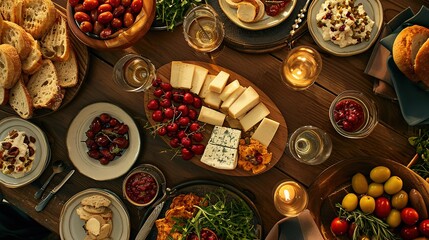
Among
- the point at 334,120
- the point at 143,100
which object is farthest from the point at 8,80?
the point at 334,120

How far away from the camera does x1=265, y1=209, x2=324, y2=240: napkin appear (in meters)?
1.75

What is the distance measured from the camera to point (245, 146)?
1820 mm

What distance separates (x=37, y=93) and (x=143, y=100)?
431 mm

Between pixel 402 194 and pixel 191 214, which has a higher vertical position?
pixel 402 194

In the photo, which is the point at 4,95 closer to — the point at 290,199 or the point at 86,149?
the point at 86,149

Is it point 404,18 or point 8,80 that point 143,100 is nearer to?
point 8,80

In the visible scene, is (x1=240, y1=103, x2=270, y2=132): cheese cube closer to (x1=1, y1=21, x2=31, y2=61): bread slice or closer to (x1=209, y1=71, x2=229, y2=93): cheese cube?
(x1=209, y1=71, x2=229, y2=93): cheese cube

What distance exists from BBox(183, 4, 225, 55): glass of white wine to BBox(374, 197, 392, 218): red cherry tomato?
2.83 ft

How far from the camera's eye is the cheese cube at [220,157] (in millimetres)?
1820

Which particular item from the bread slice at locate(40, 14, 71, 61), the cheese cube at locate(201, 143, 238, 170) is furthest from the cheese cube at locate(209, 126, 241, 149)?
the bread slice at locate(40, 14, 71, 61)

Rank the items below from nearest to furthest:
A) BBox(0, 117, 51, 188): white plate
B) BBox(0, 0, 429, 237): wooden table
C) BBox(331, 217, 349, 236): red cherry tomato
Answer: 1. BBox(331, 217, 349, 236): red cherry tomato
2. BBox(0, 0, 429, 237): wooden table
3. BBox(0, 117, 51, 188): white plate

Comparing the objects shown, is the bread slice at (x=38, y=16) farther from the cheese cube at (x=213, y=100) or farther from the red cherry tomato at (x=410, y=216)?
the red cherry tomato at (x=410, y=216)

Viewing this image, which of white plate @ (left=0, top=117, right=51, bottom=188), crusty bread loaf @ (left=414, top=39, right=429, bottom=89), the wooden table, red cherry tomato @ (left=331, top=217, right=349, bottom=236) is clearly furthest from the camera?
white plate @ (left=0, top=117, right=51, bottom=188)

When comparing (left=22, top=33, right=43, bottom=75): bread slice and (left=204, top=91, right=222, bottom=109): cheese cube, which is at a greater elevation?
(left=22, top=33, right=43, bottom=75): bread slice
